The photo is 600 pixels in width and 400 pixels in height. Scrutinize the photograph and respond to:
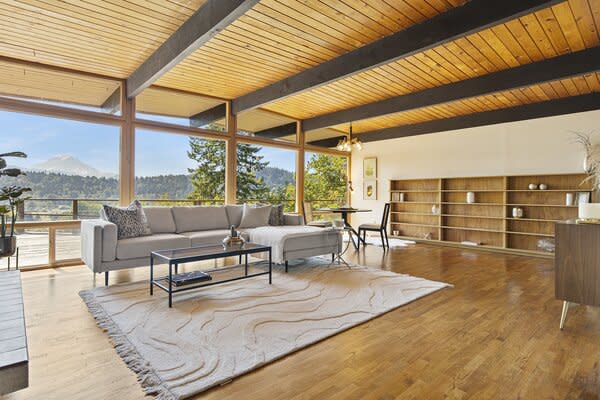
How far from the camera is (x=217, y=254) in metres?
3.18

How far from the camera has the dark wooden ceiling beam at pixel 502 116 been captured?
531cm

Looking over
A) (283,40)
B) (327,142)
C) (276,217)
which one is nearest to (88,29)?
(283,40)

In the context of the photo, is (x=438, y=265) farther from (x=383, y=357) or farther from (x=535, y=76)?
(x=383, y=357)

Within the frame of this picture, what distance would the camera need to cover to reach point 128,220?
406 cm

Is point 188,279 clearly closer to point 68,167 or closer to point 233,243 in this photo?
point 233,243

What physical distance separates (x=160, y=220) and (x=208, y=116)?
2.29 m

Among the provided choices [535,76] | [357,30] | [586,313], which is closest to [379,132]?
[535,76]

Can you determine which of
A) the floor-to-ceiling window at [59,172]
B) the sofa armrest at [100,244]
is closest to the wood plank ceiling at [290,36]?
the floor-to-ceiling window at [59,172]

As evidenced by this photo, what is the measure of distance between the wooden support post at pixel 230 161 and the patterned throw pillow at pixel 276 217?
0.96 metres

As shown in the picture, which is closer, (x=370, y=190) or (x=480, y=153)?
(x=480, y=153)

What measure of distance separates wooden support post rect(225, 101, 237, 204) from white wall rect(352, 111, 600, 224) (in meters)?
3.67

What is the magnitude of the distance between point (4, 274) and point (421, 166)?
7041 mm

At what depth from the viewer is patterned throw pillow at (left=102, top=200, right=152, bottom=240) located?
3.96 meters

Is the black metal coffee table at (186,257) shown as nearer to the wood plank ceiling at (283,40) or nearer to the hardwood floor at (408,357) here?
the hardwood floor at (408,357)
